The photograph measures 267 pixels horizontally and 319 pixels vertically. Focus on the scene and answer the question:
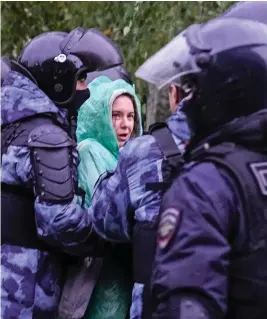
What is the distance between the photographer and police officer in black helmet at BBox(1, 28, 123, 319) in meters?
4.52

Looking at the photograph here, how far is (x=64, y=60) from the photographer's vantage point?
16.3ft

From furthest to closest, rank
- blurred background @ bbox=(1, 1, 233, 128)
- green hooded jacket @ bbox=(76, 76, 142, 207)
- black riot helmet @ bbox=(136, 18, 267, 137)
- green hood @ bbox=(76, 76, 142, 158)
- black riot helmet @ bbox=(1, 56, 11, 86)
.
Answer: blurred background @ bbox=(1, 1, 233, 128)
green hood @ bbox=(76, 76, 142, 158)
black riot helmet @ bbox=(1, 56, 11, 86)
green hooded jacket @ bbox=(76, 76, 142, 207)
black riot helmet @ bbox=(136, 18, 267, 137)

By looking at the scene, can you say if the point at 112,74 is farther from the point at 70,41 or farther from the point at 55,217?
the point at 55,217

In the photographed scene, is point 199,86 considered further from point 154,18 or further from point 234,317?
point 154,18

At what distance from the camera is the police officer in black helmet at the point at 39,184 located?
452 centimetres

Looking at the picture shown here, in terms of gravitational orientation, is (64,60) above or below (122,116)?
above

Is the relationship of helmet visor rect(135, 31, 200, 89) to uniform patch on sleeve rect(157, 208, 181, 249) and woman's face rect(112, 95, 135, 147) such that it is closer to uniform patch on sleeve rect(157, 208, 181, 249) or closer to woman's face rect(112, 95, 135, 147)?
uniform patch on sleeve rect(157, 208, 181, 249)

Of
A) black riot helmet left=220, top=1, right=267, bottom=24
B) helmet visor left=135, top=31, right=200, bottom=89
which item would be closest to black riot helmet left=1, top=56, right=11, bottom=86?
black riot helmet left=220, top=1, right=267, bottom=24

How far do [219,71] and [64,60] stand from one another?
71.6 inches

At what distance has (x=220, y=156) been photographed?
10.3 feet

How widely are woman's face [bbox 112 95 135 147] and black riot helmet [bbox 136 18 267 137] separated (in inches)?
76.0

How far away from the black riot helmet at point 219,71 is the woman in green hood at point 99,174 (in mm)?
1350

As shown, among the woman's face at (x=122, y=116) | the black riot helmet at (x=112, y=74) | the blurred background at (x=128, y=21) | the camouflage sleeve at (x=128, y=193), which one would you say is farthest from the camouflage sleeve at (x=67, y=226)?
the blurred background at (x=128, y=21)

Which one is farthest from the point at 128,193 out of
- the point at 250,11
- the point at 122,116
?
the point at 122,116
